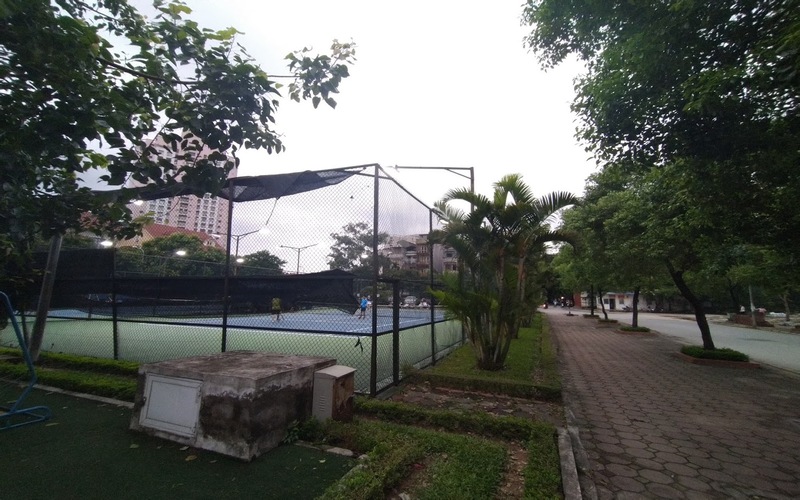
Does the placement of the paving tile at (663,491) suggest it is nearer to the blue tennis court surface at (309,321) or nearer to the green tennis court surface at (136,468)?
the green tennis court surface at (136,468)

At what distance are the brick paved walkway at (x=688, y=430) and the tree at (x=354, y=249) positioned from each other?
3577 millimetres

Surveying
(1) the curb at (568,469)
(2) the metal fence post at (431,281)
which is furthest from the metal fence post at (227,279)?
(1) the curb at (568,469)

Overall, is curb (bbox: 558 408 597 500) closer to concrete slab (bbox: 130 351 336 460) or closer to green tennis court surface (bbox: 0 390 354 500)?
green tennis court surface (bbox: 0 390 354 500)

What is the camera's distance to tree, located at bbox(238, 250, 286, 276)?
574 centimetres

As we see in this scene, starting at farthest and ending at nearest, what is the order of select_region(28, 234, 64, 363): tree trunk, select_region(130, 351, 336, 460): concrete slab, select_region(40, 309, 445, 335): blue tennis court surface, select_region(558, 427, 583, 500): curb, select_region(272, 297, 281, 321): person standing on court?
select_region(28, 234, 64, 363): tree trunk < select_region(272, 297, 281, 321): person standing on court < select_region(40, 309, 445, 335): blue tennis court surface < select_region(130, 351, 336, 460): concrete slab < select_region(558, 427, 583, 500): curb

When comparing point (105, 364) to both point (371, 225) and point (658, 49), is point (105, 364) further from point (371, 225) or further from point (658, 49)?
point (658, 49)

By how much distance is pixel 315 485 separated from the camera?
110 inches

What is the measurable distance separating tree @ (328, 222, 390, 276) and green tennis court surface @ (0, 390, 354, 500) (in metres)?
2.50

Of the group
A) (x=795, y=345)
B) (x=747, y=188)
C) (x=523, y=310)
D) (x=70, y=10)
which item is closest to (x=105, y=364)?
(x=70, y=10)

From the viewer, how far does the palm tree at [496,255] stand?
7.14 metres

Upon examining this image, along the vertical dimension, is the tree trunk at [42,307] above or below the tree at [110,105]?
below

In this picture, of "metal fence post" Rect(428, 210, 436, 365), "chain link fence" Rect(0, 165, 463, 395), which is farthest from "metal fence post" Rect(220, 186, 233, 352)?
"metal fence post" Rect(428, 210, 436, 365)

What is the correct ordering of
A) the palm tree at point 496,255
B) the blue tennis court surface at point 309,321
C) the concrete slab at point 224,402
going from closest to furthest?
the concrete slab at point 224,402, the blue tennis court surface at point 309,321, the palm tree at point 496,255

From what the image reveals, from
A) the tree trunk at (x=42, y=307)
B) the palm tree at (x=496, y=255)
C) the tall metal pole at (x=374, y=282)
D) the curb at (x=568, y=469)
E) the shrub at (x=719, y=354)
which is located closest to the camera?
the curb at (x=568, y=469)
